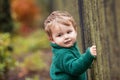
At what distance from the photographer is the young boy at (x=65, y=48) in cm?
409

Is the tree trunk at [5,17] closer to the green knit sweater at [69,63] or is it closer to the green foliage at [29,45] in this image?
the green foliage at [29,45]

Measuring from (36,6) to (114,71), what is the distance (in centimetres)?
945

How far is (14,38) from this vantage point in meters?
12.6

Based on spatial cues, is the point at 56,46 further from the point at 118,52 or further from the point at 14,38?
the point at 14,38

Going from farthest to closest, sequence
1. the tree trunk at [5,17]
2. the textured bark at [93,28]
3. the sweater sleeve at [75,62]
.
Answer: the tree trunk at [5,17] < the textured bark at [93,28] < the sweater sleeve at [75,62]

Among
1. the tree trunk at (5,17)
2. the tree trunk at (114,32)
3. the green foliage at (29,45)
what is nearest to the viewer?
the tree trunk at (114,32)

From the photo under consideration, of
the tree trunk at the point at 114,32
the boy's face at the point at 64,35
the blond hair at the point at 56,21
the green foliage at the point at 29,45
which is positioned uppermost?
the blond hair at the point at 56,21

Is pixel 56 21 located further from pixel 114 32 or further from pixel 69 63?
pixel 114 32

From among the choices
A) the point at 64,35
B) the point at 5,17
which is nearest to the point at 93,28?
the point at 64,35

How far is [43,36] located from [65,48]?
843 cm

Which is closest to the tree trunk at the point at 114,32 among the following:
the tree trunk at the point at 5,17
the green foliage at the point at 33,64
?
the green foliage at the point at 33,64

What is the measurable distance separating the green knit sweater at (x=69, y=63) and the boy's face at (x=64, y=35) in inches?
2.0

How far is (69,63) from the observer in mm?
4105

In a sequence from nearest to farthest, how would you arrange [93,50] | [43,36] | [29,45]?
1. [93,50]
2. [29,45]
3. [43,36]
